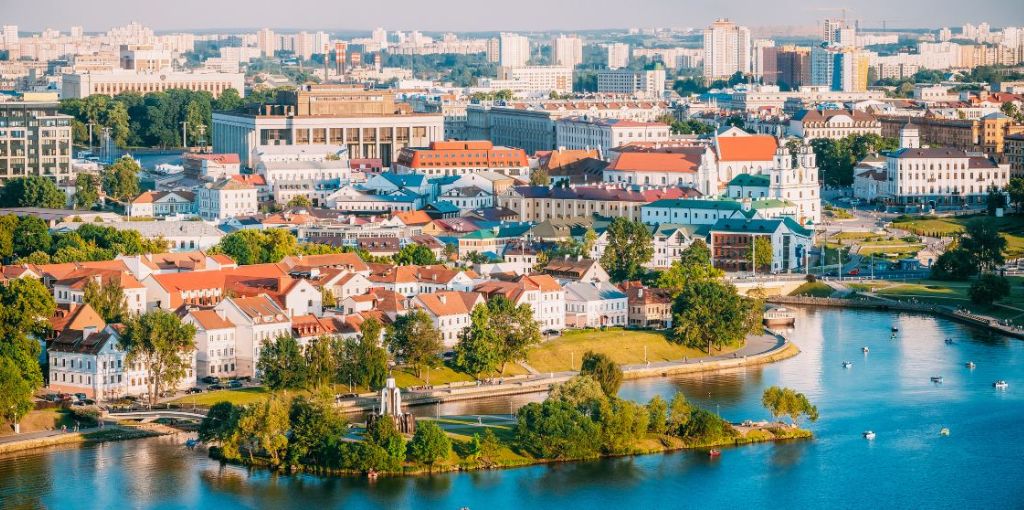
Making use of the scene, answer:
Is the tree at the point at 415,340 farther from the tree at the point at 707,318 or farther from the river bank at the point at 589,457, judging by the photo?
the tree at the point at 707,318

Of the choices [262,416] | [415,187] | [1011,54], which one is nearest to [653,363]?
[262,416]

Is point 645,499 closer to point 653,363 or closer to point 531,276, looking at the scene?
point 653,363

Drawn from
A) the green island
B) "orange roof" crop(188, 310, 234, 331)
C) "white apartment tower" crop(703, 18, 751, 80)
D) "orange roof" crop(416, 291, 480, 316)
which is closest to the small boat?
"orange roof" crop(416, 291, 480, 316)

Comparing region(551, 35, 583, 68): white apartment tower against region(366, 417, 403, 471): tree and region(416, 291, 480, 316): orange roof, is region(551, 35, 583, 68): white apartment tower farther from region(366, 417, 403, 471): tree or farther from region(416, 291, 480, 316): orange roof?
region(366, 417, 403, 471): tree

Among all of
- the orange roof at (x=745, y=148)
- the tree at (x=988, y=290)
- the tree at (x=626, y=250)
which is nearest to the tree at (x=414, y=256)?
the tree at (x=626, y=250)

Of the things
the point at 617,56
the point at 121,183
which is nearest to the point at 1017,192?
the point at 121,183

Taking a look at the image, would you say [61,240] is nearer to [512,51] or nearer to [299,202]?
[299,202]
